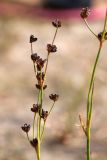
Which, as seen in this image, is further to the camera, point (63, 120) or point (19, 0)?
point (19, 0)

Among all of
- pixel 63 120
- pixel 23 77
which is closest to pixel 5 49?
pixel 23 77

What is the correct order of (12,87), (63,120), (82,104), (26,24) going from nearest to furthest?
(63,120) < (82,104) < (12,87) < (26,24)

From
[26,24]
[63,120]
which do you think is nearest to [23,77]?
[63,120]

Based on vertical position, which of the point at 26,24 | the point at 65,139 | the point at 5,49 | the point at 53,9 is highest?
the point at 53,9

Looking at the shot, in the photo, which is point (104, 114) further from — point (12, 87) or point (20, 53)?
point (20, 53)

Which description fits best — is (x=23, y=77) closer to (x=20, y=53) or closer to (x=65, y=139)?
(x=20, y=53)

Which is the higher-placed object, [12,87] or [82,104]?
[12,87]

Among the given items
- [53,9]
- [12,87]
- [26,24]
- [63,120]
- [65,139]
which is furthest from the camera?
[53,9]
